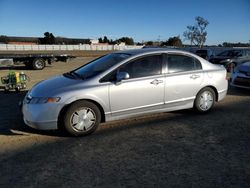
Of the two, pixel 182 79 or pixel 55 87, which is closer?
pixel 55 87

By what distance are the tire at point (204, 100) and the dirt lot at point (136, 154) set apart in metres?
0.28

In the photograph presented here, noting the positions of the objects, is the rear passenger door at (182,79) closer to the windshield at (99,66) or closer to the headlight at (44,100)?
the windshield at (99,66)

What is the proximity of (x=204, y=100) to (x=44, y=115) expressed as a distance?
11.5 ft

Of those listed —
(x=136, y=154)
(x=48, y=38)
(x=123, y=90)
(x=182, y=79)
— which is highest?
(x=48, y=38)

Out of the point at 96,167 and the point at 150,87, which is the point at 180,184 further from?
the point at 150,87

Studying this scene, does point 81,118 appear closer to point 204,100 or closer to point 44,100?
point 44,100

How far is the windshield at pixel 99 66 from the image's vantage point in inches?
205

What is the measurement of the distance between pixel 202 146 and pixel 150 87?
1553 millimetres

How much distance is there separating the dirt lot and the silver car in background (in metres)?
0.33

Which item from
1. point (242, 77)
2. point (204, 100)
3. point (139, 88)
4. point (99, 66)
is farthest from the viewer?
point (242, 77)

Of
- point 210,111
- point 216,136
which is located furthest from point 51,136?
point 210,111

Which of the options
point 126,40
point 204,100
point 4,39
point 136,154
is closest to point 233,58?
point 204,100

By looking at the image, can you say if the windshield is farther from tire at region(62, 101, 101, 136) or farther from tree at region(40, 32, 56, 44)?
tree at region(40, 32, 56, 44)

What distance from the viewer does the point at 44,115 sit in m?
4.54
